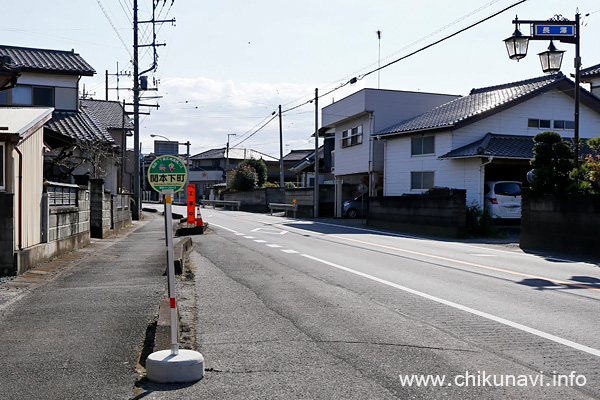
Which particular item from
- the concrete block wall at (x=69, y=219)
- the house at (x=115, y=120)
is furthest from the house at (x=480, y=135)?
the house at (x=115, y=120)

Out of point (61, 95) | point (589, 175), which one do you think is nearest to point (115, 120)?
point (61, 95)

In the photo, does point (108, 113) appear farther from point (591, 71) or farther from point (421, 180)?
point (591, 71)

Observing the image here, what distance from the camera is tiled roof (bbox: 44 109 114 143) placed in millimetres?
23969

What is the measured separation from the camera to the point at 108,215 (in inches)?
783

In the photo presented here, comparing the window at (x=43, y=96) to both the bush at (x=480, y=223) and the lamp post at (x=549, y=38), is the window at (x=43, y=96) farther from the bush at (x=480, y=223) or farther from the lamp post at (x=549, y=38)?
the lamp post at (x=549, y=38)

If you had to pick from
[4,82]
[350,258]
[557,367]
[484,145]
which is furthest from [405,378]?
[484,145]

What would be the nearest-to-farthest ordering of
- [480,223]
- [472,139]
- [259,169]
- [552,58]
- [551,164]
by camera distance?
[552,58] < [551,164] < [480,223] < [472,139] < [259,169]

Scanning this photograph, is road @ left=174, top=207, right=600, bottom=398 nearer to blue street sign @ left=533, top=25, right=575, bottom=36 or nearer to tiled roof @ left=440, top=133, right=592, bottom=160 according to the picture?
blue street sign @ left=533, top=25, right=575, bottom=36

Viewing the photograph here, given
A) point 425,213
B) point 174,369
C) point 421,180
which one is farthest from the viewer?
point 421,180

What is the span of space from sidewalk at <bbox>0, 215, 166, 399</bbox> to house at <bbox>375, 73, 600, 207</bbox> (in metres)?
16.5

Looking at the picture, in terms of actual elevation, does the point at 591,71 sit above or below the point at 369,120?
above

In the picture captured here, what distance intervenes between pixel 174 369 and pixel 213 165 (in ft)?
Result: 248

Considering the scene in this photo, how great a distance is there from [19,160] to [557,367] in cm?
945

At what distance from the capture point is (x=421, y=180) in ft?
88.1
